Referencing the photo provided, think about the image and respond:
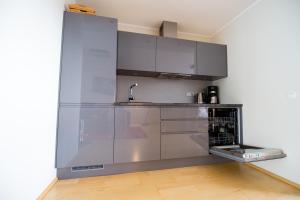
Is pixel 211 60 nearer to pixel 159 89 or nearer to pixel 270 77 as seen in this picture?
pixel 270 77

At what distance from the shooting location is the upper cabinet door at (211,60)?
8.14 ft

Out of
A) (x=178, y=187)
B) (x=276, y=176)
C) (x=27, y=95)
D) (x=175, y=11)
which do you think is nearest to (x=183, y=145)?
(x=178, y=187)

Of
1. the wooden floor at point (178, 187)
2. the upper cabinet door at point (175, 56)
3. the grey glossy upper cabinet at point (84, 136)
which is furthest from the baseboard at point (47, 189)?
the upper cabinet door at point (175, 56)

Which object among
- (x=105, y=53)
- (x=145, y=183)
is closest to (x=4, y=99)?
(x=105, y=53)

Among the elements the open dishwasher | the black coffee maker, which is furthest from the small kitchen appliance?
the open dishwasher

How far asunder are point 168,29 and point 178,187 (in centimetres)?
232

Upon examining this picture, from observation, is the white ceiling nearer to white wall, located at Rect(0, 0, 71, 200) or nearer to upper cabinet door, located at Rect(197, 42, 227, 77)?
upper cabinet door, located at Rect(197, 42, 227, 77)

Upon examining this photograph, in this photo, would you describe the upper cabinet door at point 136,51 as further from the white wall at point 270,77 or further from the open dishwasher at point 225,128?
the white wall at point 270,77

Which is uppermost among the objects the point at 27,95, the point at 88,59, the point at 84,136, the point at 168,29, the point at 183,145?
the point at 168,29

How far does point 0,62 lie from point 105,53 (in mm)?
1099

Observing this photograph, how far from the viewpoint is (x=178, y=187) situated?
1.49 metres

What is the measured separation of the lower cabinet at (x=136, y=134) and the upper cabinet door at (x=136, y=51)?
716 millimetres

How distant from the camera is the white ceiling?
206 cm

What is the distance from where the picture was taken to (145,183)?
5.19 ft
